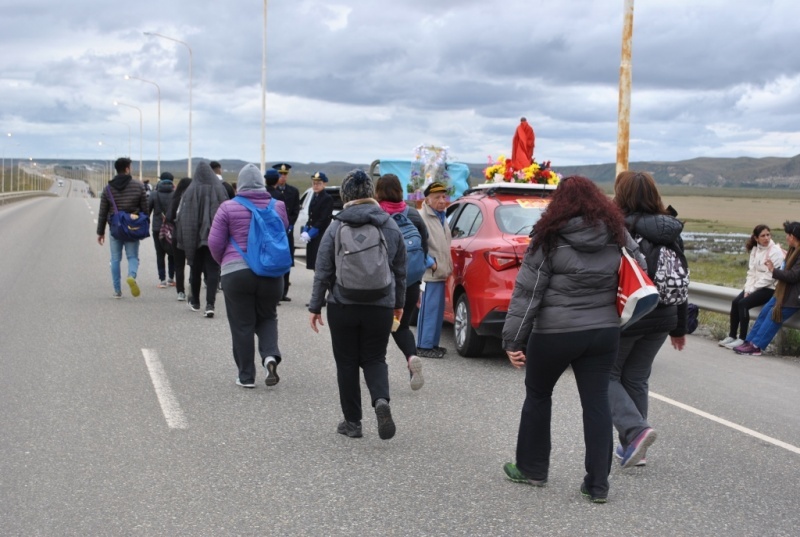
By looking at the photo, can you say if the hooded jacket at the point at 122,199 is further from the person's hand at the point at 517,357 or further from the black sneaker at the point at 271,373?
the person's hand at the point at 517,357

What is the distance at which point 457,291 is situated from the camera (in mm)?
10039

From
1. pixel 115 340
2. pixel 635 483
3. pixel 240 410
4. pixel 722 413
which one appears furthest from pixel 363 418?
pixel 115 340

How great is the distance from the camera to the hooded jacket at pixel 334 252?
6371mm

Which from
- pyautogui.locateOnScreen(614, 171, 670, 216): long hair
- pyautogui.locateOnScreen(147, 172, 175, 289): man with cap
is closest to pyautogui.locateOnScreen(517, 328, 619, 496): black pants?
pyautogui.locateOnScreen(614, 171, 670, 216): long hair

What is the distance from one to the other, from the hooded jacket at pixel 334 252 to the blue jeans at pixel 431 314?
312cm

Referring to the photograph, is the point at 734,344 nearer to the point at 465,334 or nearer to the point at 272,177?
the point at 465,334

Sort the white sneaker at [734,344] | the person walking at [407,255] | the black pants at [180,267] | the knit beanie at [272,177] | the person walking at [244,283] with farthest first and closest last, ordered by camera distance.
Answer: the black pants at [180,267] < the knit beanie at [272,177] < the white sneaker at [734,344] < the person walking at [244,283] < the person walking at [407,255]

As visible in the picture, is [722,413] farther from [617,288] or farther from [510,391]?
[617,288]

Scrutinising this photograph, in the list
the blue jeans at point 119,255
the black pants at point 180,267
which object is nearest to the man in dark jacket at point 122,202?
the blue jeans at point 119,255

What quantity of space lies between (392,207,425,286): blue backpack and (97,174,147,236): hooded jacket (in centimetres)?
639

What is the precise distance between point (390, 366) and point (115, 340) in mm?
3098

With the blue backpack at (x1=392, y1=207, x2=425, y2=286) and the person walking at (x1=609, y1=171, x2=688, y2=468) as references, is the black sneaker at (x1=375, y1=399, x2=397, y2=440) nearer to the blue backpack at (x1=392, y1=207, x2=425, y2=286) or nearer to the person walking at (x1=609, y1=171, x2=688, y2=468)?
the person walking at (x1=609, y1=171, x2=688, y2=468)

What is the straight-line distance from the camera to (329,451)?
6211mm

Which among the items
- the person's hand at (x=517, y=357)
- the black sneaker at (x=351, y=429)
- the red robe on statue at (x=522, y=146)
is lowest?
the black sneaker at (x=351, y=429)
